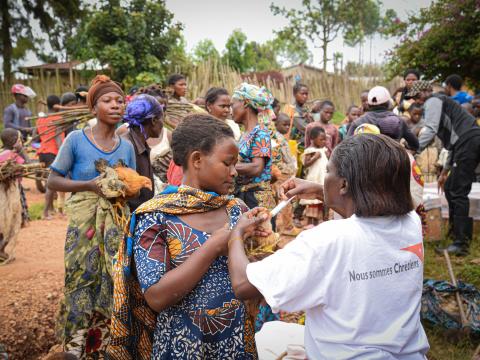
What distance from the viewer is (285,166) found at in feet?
21.0

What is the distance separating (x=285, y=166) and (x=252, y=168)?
8.52 feet

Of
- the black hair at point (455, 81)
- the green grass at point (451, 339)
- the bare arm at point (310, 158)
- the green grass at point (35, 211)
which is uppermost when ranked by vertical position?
the black hair at point (455, 81)

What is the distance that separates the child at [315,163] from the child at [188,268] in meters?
5.50

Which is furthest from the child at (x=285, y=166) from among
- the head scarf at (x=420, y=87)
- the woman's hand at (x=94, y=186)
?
the woman's hand at (x=94, y=186)

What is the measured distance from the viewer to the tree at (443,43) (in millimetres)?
11641

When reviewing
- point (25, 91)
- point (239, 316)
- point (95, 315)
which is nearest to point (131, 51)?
point (25, 91)

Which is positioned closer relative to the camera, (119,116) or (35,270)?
(119,116)

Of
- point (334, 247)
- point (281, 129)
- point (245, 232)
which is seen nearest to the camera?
point (334, 247)

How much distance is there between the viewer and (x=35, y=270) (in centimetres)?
543

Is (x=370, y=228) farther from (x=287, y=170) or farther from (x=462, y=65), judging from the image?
(x=462, y=65)

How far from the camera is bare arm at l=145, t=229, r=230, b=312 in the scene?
1.75 m

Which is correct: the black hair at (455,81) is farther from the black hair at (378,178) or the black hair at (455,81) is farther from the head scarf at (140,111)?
the black hair at (378,178)

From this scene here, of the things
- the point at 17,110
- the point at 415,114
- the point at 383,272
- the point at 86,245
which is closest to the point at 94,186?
the point at 86,245

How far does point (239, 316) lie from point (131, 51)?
Result: 13.7m
